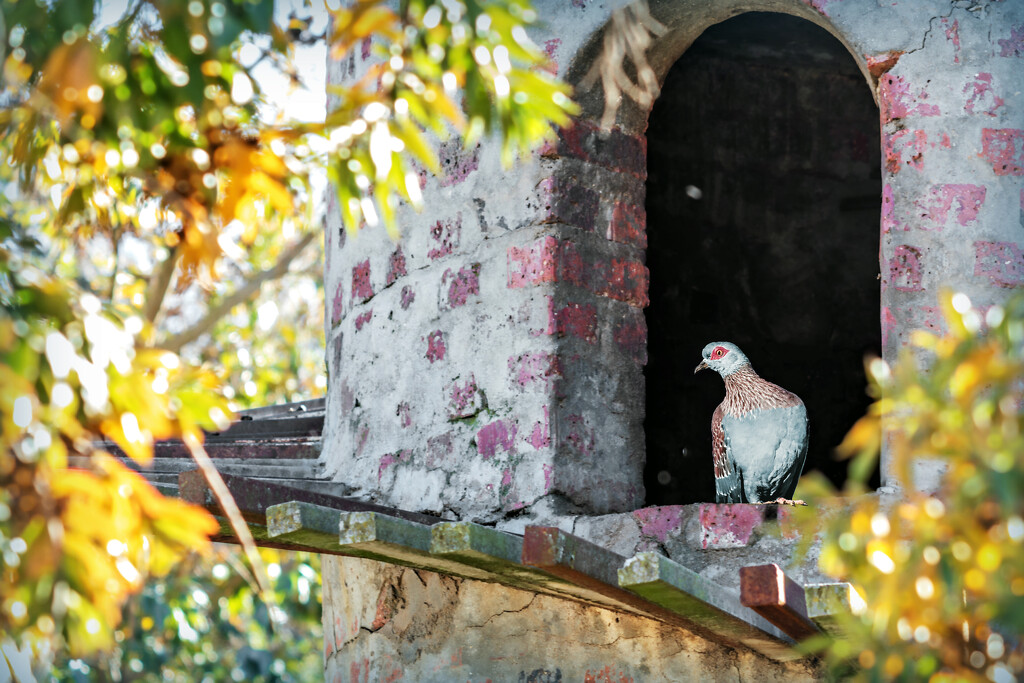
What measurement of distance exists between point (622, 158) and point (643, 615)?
48.2 inches

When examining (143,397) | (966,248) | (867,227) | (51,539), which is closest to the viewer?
(51,539)

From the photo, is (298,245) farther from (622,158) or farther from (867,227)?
(622,158)

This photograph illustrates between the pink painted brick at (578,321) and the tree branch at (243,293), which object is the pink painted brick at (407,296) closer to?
the pink painted brick at (578,321)

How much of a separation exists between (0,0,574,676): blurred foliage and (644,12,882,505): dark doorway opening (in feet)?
7.09

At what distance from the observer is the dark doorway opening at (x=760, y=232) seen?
4.74 meters

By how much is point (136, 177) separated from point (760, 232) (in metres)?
3.07

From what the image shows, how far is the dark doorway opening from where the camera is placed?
4.74m

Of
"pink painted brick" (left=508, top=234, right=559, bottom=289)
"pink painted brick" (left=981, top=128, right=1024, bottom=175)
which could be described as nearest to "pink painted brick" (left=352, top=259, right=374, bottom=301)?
"pink painted brick" (left=508, top=234, right=559, bottom=289)

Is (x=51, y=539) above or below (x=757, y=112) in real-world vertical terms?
below

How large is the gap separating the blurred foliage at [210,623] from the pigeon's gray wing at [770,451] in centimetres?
444

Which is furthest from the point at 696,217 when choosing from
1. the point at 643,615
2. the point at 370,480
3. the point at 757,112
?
the point at 643,615

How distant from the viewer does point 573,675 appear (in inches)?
130

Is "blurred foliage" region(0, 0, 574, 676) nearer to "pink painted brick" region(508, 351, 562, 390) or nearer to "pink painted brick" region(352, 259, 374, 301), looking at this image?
"pink painted brick" region(508, 351, 562, 390)

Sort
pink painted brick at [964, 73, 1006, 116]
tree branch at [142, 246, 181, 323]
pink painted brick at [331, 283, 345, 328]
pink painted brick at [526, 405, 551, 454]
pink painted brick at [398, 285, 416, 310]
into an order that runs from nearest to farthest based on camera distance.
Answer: pink painted brick at [964, 73, 1006, 116]
pink painted brick at [526, 405, 551, 454]
pink painted brick at [398, 285, 416, 310]
pink painted brick at [331, 283, 345, 328]
tree branch at [142, 246, 181, 323]
